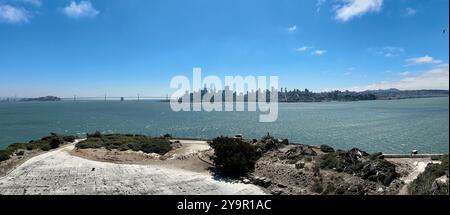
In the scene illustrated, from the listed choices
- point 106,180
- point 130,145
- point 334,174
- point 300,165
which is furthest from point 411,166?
point 130,145

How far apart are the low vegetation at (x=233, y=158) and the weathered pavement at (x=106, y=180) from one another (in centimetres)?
152

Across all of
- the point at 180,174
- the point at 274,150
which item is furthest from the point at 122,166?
the point at 274,150

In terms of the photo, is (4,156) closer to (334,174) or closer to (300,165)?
(300,165)

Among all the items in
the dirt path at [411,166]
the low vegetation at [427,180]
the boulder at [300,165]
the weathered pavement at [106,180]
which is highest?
the low vegetation at [427,180]

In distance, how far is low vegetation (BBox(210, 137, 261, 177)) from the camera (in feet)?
77.4

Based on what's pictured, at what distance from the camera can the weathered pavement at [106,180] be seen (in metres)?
19.7

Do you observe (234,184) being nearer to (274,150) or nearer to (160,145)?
(274,150)

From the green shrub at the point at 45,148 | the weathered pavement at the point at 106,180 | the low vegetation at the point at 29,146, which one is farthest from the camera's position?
the green shrub at the point at 45,148

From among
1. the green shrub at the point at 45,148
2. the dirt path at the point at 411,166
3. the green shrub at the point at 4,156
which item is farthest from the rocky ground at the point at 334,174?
the green shrub at the point at 45,148

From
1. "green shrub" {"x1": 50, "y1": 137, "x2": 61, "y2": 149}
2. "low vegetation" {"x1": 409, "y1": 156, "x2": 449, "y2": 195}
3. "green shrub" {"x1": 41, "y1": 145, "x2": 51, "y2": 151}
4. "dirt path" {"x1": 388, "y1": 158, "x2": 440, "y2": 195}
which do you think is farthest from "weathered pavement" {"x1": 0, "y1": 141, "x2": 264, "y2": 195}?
"dirt path" {"x1": 388, "y1": 158, "x2": 440, "y2": 195}

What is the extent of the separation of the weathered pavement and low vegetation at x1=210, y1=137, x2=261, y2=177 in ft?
4.99

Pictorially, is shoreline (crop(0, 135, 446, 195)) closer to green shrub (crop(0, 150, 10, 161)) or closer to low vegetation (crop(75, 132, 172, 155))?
green shrub (crop(0, 150, 10, 161))

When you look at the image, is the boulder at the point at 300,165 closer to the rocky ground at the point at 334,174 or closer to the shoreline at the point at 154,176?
the rocky ground at the point at 334,174

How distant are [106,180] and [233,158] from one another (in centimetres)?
815
